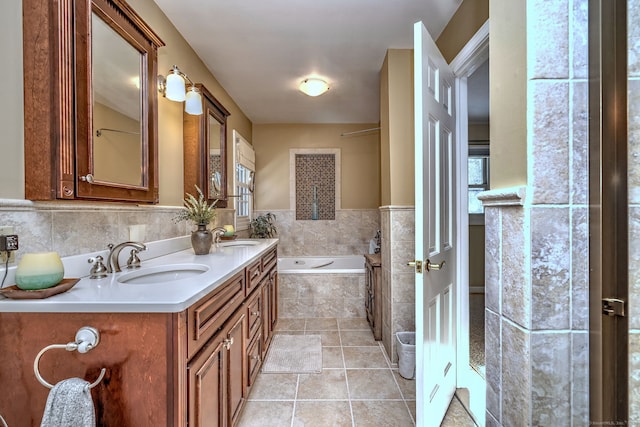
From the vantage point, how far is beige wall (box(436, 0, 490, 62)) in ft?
5.28

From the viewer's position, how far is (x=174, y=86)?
1.81m

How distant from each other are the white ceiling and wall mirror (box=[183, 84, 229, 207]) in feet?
1.35

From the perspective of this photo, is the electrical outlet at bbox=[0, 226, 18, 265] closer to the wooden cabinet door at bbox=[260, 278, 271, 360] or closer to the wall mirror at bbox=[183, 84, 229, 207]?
the wall mirror at bbox=[183, 84, 229, 207]

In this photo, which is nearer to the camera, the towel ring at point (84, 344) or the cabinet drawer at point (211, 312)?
the towel ring at point (84, 344)

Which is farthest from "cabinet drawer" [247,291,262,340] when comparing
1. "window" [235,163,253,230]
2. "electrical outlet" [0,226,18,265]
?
"window" [235,163,253,230]

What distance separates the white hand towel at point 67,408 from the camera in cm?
76

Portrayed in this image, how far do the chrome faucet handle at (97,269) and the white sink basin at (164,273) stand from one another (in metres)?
0.09

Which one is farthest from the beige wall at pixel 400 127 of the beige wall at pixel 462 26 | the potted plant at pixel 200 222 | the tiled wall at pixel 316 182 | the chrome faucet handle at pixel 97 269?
the tiled wall at pixel 316 182

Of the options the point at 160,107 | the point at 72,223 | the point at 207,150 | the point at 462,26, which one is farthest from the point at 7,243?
the point at 462,26

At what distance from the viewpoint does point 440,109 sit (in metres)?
1.54

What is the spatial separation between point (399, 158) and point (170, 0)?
6.34 ft

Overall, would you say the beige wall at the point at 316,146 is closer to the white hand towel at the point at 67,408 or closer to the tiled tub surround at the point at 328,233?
the tiled tub surround at the point at 328,233

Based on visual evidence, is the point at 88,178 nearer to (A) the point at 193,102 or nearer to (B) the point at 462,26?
(A) the point at 193,102

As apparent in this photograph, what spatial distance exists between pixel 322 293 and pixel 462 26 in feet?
9.05
